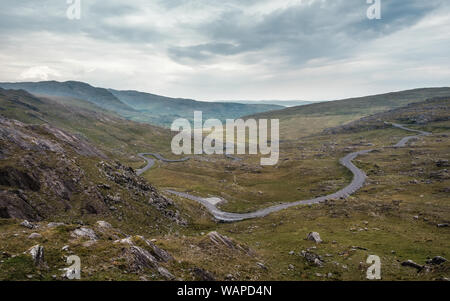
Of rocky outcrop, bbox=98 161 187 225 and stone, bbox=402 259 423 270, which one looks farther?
rocky outcrop, bbox=98 161 187 225

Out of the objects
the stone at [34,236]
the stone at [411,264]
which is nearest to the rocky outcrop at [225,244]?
the stone at [34,236]

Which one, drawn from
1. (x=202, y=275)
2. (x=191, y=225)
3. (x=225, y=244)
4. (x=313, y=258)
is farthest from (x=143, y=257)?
(x=191, y=225)

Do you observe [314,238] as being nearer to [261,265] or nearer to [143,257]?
[261,265]

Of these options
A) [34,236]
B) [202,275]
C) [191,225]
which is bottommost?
[191,225]

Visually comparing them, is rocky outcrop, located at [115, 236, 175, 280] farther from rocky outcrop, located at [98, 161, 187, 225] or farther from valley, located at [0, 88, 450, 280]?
rocky outcrop, located at [98, 161, 187, 225]

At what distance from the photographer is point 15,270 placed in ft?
71.3

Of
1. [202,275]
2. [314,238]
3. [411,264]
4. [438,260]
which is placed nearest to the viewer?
[202,275]

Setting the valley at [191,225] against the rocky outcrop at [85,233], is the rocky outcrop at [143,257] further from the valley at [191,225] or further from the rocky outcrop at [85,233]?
the rocky outcrop at [85,233]

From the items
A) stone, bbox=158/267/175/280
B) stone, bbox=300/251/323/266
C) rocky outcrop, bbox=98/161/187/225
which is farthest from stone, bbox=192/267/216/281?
rocky outcrop, bbox=98/161/187/225

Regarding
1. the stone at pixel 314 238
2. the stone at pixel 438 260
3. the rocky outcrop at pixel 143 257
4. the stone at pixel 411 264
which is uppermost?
the rocky outcrop at pixel 143 257

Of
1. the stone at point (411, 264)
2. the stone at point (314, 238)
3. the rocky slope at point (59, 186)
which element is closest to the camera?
the stone at point (411, 264)
